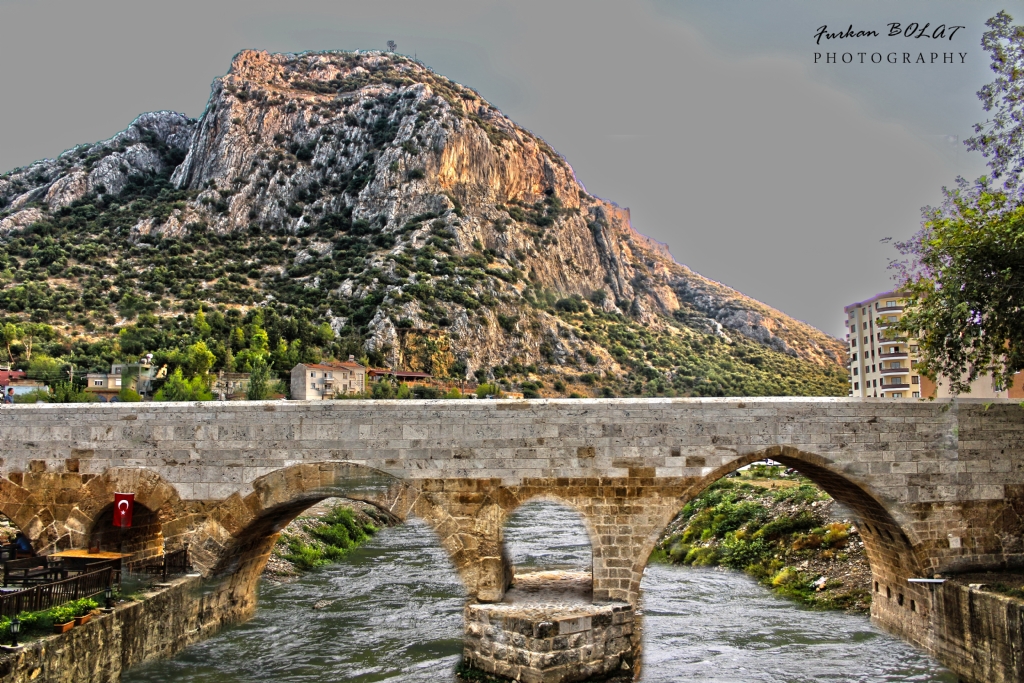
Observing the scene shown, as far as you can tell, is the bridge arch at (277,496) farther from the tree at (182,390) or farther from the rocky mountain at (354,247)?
the rocky mountain at (354,247)

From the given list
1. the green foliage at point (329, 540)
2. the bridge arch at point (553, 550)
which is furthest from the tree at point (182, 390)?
the bridge arch at point (553, 550)

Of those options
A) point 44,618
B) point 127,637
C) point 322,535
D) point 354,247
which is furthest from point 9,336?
point 44,618

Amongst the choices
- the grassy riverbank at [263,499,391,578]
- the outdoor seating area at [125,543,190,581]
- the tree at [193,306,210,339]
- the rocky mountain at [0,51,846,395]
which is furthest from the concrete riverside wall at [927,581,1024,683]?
the tree at [193,306,210,339]

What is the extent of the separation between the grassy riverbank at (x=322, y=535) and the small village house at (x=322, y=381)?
82.8 ft

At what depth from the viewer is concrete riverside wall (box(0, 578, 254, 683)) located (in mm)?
9680

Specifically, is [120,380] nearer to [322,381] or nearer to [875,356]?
Result: [322,381]

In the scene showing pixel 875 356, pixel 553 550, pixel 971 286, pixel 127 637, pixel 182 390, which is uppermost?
pixel 875 356

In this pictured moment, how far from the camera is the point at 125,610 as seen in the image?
11.7 metres

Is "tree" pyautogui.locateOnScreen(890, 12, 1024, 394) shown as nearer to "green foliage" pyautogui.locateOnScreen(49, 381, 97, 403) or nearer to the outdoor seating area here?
the outdoor seating area

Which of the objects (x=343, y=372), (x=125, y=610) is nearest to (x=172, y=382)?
(x=343, y=372)

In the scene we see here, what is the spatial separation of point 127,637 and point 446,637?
240 inches

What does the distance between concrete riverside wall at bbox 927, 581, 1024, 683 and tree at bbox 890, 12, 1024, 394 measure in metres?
3.48

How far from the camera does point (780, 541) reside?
69.9 feet

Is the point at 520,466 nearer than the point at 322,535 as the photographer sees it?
Yes
